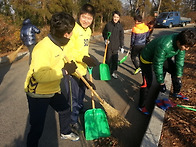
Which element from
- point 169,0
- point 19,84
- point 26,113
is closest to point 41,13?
point 19,84

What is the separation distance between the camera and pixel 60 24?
1.57 metres

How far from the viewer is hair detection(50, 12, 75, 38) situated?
5.15ft

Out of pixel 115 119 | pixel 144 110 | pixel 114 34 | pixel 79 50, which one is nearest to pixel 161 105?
pixel 144 110

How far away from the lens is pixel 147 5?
82.2 feet

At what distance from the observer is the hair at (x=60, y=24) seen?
1570 millimetres

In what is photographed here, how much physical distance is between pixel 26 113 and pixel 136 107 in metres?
2.24

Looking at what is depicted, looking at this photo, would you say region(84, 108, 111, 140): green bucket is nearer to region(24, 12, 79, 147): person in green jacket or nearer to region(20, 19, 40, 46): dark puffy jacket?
region(24, 12, 79, 147): person in green jacket

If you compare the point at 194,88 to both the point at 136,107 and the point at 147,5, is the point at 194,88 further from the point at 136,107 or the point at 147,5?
the point at 147,5

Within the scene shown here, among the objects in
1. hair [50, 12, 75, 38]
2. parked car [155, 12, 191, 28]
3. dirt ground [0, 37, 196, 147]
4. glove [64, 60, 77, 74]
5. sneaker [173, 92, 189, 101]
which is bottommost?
dirt ground [0, 37, 196, 147]

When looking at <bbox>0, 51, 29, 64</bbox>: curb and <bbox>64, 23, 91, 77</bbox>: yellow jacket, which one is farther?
<bbox>0, 51, 29, 64</bbox>: curb

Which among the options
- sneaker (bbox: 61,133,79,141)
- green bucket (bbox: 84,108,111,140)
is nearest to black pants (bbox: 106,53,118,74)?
green bucket (bbox: 84,108,111,140)

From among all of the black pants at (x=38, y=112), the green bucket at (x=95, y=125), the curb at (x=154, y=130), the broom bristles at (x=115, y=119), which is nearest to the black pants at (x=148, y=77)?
the curb at (x=154, y=130)

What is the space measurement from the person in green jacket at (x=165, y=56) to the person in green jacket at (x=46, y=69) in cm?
136

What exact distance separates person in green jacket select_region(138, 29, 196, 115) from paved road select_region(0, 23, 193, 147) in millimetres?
400
